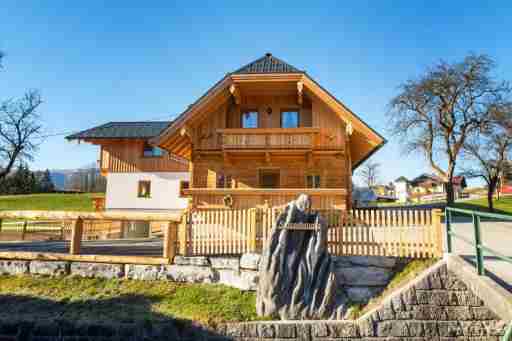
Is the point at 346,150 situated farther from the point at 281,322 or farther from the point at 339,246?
the point at 281,322

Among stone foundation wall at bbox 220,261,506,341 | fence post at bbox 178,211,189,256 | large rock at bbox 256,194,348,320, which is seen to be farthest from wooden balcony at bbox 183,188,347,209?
stone foundation wall at bbox 220,261,506,341

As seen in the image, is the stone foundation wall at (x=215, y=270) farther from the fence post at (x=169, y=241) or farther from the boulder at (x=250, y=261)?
the fence post at (x=169, y=241)

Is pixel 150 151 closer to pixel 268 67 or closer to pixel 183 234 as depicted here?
pixel 268 67

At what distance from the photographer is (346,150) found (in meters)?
14.5

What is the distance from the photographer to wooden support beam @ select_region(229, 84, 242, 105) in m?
13.6

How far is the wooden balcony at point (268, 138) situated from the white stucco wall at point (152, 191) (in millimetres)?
9772

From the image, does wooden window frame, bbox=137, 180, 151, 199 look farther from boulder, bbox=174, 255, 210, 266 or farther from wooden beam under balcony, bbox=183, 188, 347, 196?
boulder, bbox=174, 255, 210, 266

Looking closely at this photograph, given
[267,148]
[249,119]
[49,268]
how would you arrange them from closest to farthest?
[49,268] → [267,148] → [249,119]

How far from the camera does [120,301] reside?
7508mm

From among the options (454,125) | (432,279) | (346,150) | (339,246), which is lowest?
(432,279)

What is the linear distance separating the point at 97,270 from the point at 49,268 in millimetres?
1591

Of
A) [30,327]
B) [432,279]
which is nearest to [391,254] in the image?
[432,279]

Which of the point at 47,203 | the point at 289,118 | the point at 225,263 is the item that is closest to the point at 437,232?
the point at 225,263

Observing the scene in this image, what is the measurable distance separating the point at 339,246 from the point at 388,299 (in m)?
1.72
